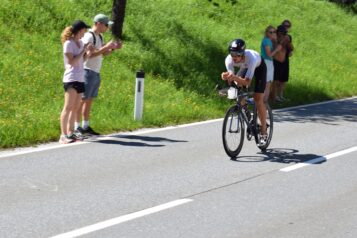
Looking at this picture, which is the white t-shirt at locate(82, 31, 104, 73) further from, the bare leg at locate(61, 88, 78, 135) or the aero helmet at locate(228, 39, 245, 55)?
the aero helmet at locate(228, 39, 245, 55)

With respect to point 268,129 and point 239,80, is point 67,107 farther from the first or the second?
point 268,129

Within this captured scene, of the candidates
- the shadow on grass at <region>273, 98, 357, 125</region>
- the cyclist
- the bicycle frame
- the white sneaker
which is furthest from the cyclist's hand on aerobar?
the shadow on grass at <region>273, 98, 357, 125</region>

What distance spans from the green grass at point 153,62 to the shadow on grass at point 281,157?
9.27 ft

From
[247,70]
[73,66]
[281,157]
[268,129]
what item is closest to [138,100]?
[73,66]

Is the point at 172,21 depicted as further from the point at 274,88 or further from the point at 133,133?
the point at 133,133

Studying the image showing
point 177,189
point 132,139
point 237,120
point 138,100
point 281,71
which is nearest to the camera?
point 177,189

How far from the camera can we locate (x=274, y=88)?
17.4m

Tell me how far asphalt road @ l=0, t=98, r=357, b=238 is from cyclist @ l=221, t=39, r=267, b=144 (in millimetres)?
720

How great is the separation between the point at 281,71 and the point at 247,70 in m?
8.12

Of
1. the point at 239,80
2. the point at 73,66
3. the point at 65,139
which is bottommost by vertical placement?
the point at 65,139

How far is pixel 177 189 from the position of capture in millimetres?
7844

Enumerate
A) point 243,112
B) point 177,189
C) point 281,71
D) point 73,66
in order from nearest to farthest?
1. point 177,189
2. point 243,112
3. point 73,66
4. point 281,71

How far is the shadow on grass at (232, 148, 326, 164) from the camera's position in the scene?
9930 millimetres

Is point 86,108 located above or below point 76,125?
above
